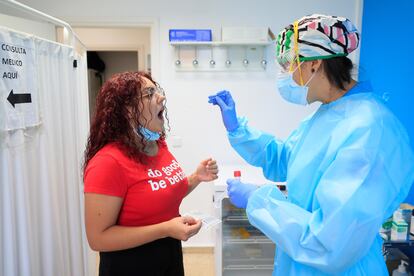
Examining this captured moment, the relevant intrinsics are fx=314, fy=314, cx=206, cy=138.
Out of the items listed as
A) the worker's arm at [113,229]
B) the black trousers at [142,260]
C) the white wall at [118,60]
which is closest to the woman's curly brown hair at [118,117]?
the worker's arm at [113,229]

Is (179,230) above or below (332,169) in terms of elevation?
below

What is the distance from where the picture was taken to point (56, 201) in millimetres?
1477

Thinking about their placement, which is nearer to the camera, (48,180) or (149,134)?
(149,134)

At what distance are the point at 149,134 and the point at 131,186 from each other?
0.76ft

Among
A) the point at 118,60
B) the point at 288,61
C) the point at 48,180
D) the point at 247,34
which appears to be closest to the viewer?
the point at 288,61

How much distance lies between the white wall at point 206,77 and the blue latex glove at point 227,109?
1.26m

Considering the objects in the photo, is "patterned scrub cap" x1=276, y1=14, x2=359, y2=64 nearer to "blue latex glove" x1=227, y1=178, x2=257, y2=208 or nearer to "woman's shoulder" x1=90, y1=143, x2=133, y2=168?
"blue latex glove" x1=227, y1=178, x2=257, y2=208

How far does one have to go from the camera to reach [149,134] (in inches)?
48.4

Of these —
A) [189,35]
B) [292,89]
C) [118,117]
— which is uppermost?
[189,35]

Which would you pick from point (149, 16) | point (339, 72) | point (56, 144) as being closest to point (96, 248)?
point (56, 144)

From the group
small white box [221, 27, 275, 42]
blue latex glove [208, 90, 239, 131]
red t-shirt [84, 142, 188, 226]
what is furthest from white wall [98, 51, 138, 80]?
red t-shirt [84, 142, 188, 226]

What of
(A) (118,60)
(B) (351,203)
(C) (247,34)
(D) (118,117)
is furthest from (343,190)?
(A) (118,60)

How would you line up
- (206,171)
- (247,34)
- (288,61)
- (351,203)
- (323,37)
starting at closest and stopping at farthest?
(351,203), (323,37), (288,61), (206,171), (247,34)

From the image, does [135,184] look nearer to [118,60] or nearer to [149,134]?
[149,134]
